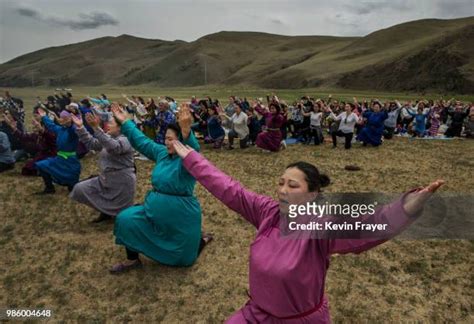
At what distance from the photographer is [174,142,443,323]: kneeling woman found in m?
2.30

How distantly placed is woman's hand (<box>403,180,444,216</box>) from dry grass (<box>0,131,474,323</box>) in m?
2.80

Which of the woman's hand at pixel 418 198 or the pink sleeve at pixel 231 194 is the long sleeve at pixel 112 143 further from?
the woman's hand at pixel 418 198

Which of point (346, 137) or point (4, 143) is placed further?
point (346, 137)

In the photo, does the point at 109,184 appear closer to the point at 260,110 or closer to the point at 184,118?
the point at 184,118

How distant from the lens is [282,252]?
2.36 metres

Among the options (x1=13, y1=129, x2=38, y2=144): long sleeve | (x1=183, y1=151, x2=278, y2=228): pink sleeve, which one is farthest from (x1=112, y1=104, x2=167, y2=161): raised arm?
(x1=13, y1=129, x2=38, y2=144): long sleeve

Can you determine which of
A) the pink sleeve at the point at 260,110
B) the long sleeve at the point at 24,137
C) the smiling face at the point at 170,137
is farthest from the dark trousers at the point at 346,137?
the smiling face at the point at 170,137

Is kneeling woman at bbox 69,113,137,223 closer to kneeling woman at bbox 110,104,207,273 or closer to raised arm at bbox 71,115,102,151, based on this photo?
raised arm at bbox 71,115,102,151

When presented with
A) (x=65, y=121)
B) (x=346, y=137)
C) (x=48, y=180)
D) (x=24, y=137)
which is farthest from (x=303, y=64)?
(x=65, y=121)

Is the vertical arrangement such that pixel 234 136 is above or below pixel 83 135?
below

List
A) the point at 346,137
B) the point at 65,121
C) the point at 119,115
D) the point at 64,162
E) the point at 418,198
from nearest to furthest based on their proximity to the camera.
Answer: the point at 418,198, the point at 119,115, the point at 65,121, the point at 64,162, the point at 346,137

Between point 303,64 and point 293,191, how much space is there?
8730 cm

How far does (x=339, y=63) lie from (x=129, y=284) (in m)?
78.4

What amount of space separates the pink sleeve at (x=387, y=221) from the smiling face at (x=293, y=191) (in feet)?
1.03
